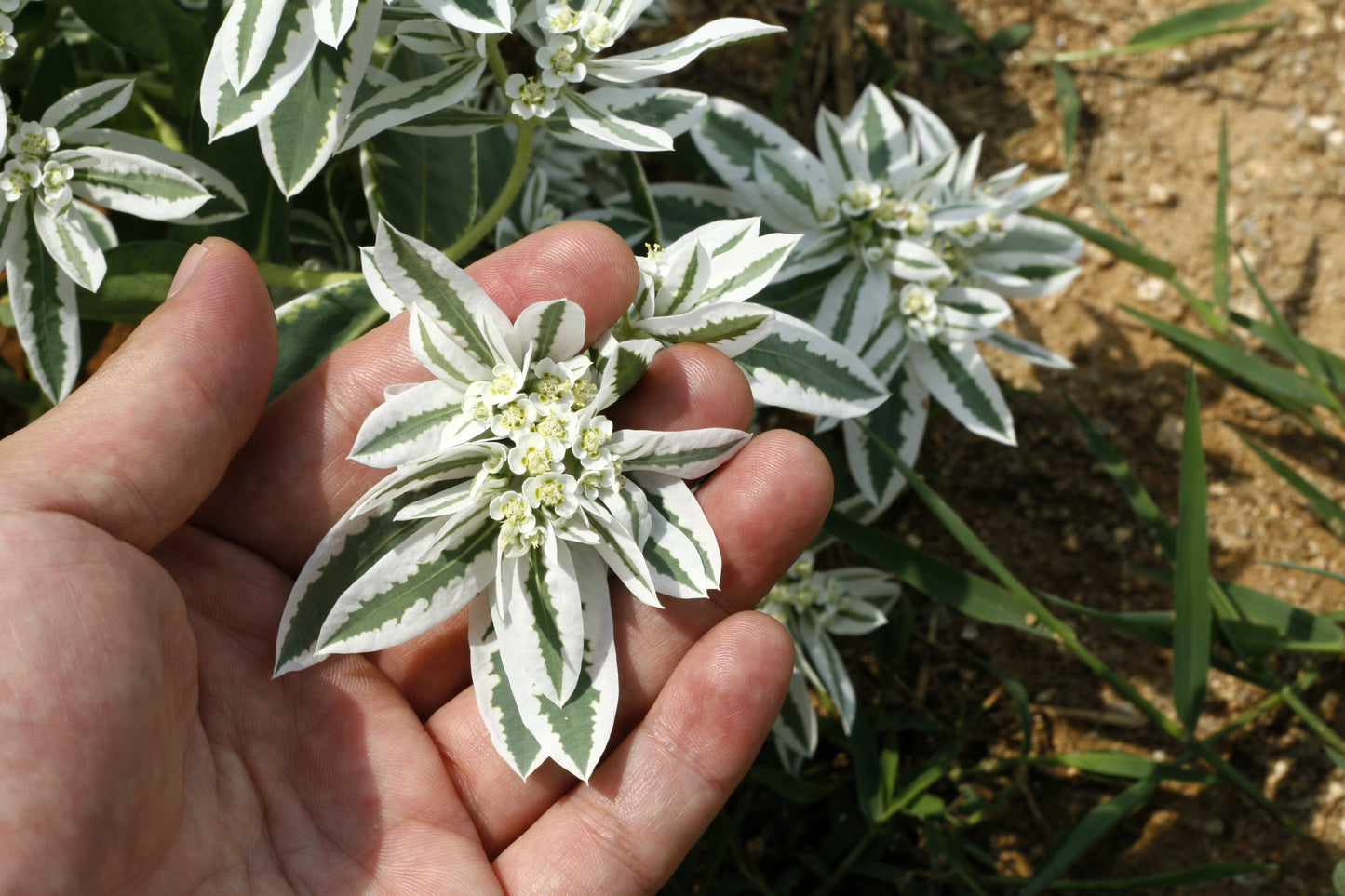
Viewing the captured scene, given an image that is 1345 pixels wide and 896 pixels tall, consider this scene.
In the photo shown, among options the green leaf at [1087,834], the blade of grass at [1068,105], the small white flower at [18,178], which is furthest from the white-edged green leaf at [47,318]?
the blade of grass at [1068,105]

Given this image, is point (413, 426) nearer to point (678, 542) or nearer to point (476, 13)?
point (678, 542)

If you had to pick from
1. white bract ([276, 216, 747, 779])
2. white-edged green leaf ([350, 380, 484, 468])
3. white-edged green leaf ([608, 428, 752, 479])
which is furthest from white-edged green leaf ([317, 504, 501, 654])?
white-edged green leaf ([608, 428, 752, 479])

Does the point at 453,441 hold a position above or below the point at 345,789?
above

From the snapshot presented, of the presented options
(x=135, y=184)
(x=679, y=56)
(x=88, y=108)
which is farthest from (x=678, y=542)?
(x=88, y=108)

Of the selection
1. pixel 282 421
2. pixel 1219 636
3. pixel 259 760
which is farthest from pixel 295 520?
pixel 1219 636

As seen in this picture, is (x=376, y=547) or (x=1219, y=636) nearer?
(x=376, y=547)

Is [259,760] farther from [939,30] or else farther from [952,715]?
[939,30]
